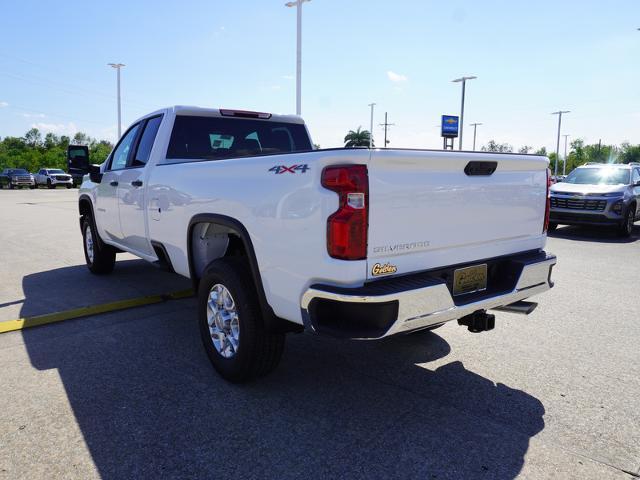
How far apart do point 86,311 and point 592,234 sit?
11054 mm

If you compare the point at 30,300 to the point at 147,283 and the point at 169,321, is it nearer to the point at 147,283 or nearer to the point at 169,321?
the point at 147,283

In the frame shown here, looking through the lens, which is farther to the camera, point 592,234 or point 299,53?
point 299,53

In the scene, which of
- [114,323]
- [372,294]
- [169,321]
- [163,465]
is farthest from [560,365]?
[114,323]

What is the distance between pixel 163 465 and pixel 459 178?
2.21 metres

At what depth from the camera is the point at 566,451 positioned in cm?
270

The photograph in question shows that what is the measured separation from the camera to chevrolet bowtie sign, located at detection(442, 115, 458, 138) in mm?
41188

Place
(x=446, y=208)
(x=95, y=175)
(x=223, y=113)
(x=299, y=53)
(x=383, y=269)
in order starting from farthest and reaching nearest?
(x=299, y=53)
(x=95, y=175)
(x=223, y=113)
(x=446, y=208)
(x=383, y=269)

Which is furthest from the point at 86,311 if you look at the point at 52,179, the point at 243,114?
the point at 52,179

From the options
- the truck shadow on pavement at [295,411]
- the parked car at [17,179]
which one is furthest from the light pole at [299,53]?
the parked car at [17,179]

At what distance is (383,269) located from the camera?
272 centimetres

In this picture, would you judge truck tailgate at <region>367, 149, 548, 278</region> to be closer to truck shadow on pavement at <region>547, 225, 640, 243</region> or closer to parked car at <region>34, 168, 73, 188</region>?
truck shadow on pavement at <region>547, 225, 640, 243</region>

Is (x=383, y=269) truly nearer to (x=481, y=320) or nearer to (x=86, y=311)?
(x=481, y=320)

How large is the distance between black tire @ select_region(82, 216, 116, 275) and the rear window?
7.67 ft

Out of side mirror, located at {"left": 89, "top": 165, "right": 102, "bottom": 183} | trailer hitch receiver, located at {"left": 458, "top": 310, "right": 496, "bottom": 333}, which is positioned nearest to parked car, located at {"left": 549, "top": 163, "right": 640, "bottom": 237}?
trailer hitch receiver, located at {"left": 458, "top": 310, "right": 496, "bottom": 333}
